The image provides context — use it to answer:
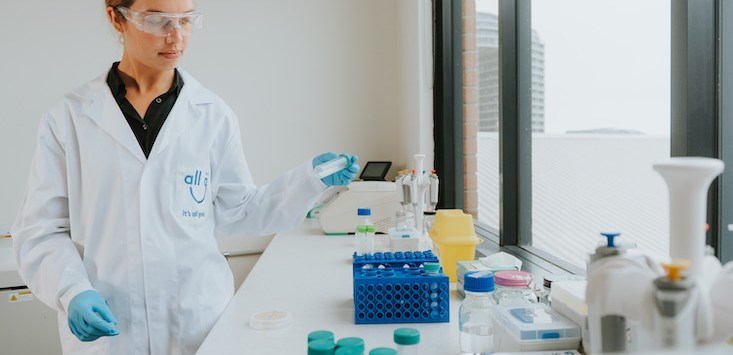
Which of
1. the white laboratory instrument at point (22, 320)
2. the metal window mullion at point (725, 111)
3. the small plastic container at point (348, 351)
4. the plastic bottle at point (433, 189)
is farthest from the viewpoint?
the white laboratory instrument at point (22, 320)

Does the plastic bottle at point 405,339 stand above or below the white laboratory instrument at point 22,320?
above

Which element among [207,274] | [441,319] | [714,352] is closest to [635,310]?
[714,352]

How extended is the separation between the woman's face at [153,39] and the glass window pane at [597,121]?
4.07 feet

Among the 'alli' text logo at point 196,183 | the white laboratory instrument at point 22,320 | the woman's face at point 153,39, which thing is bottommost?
the white laboratory instrument at point 22,320

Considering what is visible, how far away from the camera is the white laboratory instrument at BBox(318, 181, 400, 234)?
9.21ft

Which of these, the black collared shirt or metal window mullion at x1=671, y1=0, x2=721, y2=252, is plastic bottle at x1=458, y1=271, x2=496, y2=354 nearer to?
metal window mullion at x1=671, y1=0, x2=721, y2=252

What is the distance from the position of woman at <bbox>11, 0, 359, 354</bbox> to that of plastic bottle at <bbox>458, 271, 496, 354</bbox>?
2.17 ft

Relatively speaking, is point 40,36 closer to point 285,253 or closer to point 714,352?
point 285,253

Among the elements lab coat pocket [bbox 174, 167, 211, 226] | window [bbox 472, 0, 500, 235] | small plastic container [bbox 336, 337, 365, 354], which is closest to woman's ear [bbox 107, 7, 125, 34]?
lab coat pocket [bbox 174, 167, 211, 226]

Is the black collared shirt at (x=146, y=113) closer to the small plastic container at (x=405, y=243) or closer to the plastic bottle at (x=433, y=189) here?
the small plastic container at (x=405, y=243)

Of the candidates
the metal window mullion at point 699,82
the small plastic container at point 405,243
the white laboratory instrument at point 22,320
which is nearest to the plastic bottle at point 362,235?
the small plastic container at point 405,243

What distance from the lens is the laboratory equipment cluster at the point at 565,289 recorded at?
623 mm

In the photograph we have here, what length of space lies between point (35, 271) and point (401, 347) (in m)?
1.16

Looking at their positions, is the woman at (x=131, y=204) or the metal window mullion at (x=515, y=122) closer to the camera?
the woman at (x=131, y=204)
